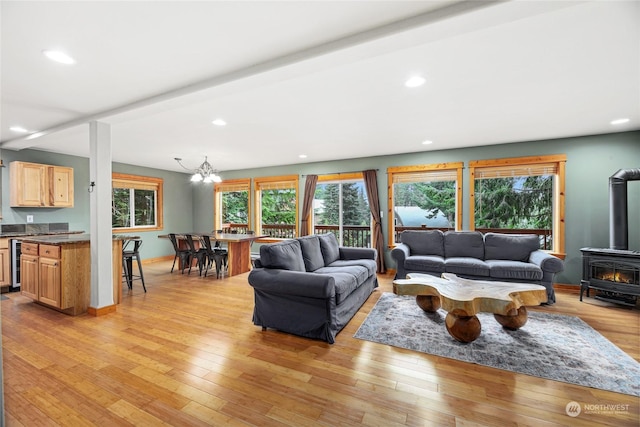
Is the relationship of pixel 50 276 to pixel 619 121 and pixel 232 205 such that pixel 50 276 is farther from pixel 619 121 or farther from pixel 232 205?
pixel 619 121

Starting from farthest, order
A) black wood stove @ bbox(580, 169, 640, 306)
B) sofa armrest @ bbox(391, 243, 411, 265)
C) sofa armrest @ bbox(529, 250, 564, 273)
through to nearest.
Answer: sofa armrest @ bbox(391, 243, 411, 265)
sofa armrest @ bbox(529, 250, 564, 273)
black wood stove @ bbox(580, 169, 640, 306)

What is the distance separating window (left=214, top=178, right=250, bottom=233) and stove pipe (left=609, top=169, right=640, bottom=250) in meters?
Result: 7.22

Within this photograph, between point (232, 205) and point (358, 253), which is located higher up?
point (232, 205)

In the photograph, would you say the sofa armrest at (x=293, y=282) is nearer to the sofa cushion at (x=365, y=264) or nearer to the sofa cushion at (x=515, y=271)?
the sofa cushion at (x=365, y=264)

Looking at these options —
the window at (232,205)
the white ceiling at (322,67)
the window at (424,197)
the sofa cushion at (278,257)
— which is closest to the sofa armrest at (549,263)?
the window at (424,197)

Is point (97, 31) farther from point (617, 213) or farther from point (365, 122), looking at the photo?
point (617, 213)

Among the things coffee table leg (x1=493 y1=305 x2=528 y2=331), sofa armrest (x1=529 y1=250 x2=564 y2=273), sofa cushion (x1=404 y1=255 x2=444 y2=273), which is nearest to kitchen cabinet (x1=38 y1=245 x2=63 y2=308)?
sofa cushion (x1=404 y1=255 x2=444 y2=273)

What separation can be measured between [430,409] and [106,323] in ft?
11.5

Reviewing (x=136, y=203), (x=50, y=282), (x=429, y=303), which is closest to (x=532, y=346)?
(x=429, y=303)

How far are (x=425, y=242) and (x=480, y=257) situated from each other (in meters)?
0.88

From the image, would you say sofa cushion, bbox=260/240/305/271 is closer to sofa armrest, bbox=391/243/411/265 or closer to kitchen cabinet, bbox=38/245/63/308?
sofa armrest, bbox=391/243/411/265

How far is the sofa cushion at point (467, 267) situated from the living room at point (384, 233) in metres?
1.03

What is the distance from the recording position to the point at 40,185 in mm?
5012

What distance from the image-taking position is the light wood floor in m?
1.75
